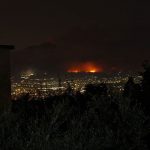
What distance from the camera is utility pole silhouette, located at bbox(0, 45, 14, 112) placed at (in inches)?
741

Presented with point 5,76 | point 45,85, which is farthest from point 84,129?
point 45,85

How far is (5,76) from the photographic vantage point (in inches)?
755

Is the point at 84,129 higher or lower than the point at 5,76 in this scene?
lower

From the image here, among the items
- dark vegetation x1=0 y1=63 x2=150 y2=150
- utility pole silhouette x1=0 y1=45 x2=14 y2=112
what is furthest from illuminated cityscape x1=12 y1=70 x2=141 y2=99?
dark vegetation x1=0 y1=63 x2=150 y2=150

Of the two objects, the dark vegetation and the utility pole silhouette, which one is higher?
the utility pole silhouette

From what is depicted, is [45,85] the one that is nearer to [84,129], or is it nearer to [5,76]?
[5,76]

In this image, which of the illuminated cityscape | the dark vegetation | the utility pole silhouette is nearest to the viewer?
the dark vegetation

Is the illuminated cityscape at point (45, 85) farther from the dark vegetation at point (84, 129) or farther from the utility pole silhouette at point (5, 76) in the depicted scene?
the dark vegetation at point (84, 129)

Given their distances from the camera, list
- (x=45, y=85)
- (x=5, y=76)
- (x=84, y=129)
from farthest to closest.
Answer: (x=45, y=85) < (x=5, y=76) < (x=84, y=129)

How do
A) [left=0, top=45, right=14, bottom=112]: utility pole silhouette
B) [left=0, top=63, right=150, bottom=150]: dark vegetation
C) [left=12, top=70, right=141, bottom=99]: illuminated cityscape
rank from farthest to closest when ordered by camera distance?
[left=12, top=70, right=141, bottom=99]: illuminated cityscape, [left=0, top=45, right=14, bottom=112]: utility pole silhouette, [left=0, top=63, right=150, bottom=150]: dark vegetation

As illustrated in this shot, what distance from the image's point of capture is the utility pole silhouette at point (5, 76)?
18812 mm

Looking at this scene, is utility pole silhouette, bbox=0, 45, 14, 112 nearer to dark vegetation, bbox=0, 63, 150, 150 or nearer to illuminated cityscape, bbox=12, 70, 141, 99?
illuminated cityscape, bbox=12, 70, 141, 99

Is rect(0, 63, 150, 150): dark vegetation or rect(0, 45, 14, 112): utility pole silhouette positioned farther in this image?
rect(0, 45, 14, 112): utility pole silhouette

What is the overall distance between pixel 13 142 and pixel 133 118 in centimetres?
357
